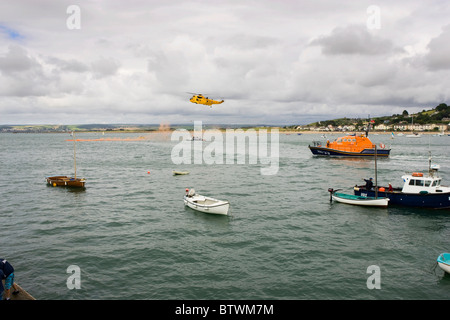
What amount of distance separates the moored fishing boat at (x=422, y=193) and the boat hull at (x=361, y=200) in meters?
1.84

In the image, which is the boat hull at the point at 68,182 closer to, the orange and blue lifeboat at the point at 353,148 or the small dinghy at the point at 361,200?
the small dinghy at the point at 361,200

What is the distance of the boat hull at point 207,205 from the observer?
108 feet

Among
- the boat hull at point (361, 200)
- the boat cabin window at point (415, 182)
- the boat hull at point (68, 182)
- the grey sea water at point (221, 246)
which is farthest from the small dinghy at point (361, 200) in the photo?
the boat hull at point (68, 182)

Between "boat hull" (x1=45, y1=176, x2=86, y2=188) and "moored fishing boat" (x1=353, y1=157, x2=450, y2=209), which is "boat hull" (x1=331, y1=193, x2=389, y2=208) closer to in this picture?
"moored fishing boat" (x1=353, y1=157, x2=450, y2=209)

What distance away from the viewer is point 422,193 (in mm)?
36156

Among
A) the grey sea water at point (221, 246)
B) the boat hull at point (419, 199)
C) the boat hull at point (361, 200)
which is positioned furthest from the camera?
the boat hull at point (361, 200)

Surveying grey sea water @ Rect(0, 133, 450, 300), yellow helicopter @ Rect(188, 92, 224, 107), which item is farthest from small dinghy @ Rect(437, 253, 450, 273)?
yellow helicopter @ Rect(188, 92, 224, 107)

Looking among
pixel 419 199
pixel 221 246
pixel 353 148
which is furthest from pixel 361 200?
pixel 353 148

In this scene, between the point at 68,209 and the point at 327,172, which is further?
the point at 327,172

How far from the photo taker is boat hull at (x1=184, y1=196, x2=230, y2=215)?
33.1 m

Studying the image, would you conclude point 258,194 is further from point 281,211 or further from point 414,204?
point 414,204
